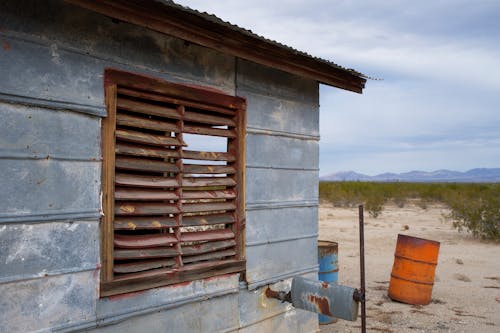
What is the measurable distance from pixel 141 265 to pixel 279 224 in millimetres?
1805

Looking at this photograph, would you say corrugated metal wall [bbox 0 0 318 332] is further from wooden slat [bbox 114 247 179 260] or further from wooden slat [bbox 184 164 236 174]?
wooden slat [bbox 184 164 236 174]

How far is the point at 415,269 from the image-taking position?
25.2 ft

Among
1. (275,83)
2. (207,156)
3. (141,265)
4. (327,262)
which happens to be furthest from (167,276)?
(327,262)

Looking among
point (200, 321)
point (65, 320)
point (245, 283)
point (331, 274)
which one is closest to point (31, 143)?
point (65, 320)

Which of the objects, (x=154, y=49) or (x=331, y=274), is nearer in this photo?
(x=154, y=49)

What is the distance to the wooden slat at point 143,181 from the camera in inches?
148

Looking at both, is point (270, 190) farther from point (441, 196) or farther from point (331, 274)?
point (441, 196)

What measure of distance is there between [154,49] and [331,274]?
4.11 metres

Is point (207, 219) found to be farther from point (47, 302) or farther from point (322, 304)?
point (47, 302)

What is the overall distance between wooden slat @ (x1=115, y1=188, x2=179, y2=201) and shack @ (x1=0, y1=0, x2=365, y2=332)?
1 cm

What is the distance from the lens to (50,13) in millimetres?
3283

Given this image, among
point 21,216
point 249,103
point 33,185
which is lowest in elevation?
point 21,216

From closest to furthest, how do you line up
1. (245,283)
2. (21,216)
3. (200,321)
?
(21,216) < (200,321) < (245,283)

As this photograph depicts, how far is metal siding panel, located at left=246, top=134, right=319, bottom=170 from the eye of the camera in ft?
16.1
